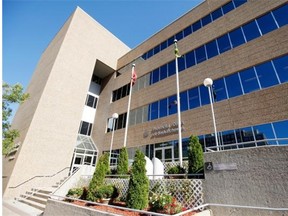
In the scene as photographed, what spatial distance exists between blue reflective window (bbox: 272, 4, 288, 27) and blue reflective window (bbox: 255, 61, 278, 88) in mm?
2968

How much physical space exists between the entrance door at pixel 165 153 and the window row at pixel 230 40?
307 inches

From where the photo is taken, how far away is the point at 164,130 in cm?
1711

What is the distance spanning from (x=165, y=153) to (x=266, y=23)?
42.3 feet

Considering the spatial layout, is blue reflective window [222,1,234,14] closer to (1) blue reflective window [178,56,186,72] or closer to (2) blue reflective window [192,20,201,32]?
(2) blue reflective window [192,20,201,32]

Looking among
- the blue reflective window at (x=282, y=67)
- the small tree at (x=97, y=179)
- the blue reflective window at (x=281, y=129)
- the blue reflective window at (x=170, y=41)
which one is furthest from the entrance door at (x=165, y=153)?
the blue reflective window at (x=170, y=41)

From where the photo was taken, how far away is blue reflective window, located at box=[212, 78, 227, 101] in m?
14.2

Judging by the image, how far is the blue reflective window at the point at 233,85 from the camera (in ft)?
44.1

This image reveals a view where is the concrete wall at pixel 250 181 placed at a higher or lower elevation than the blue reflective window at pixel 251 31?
lower

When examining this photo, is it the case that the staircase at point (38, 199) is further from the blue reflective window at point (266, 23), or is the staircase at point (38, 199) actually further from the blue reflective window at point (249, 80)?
the blue reflective window at point (266, 23)

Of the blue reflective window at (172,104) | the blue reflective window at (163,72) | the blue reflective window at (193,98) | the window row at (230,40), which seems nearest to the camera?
the window row at (230,40)

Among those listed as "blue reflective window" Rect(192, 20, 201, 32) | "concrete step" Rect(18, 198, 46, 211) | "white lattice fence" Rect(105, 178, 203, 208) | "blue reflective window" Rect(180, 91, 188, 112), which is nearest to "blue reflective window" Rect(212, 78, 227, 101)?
"blue reflective window" Rect(180, 91, 188, 112)

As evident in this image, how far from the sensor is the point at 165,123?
17328 millimetres

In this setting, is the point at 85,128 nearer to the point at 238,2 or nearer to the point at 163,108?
the point at 163,108

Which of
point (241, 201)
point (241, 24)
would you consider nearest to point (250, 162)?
point (241, 201)
